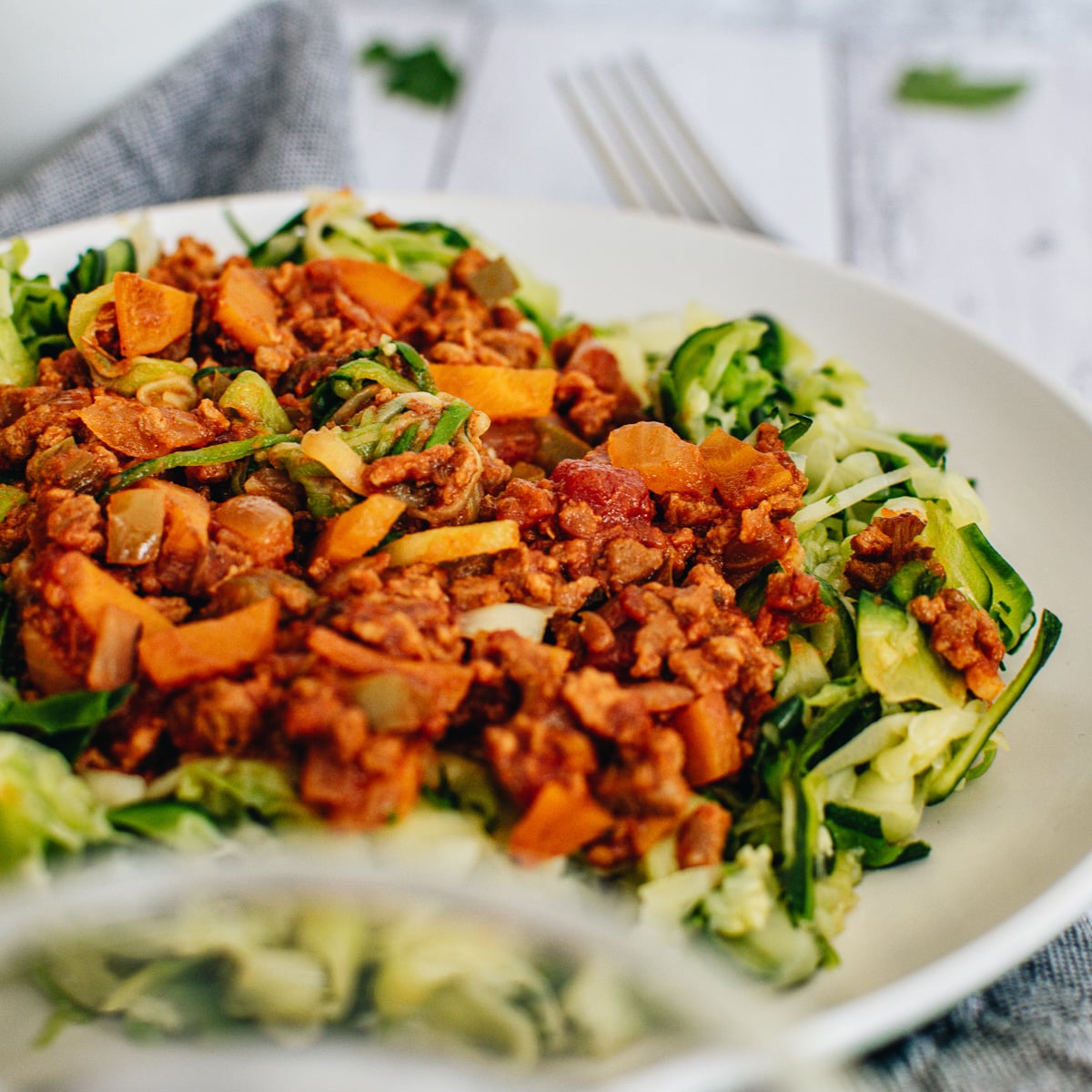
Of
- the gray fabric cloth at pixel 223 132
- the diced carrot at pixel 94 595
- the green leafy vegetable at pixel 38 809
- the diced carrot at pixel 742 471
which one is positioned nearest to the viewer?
the green leafy vegetable at pixel 38 809

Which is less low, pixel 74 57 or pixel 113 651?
pixel 74 57

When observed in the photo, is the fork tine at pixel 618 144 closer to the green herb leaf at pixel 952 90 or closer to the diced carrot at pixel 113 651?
the green herb leaf at pixel 952 90

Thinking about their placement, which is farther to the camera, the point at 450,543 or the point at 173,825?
the point at 450,543

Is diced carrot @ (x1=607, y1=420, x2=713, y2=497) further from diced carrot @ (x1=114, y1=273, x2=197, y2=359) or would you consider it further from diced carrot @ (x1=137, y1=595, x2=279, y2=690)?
diced carrot @ (x1=114, y1=273, x2=197, y2=359)

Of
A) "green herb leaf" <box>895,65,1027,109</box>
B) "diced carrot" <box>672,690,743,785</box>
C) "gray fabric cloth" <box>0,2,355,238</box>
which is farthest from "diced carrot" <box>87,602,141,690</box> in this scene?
"green herb leaf" <box>895,65,1027,109</box>

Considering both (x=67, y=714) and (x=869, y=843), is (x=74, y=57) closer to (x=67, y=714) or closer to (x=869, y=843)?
(x=67, y=714)

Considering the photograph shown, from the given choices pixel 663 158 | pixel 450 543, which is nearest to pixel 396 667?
pixel 450 543

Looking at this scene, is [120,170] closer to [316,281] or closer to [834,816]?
[316,281]

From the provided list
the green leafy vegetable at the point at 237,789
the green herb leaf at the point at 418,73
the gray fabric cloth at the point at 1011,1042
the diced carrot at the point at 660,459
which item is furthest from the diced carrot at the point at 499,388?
the green herb leaf at the point at 418,73
